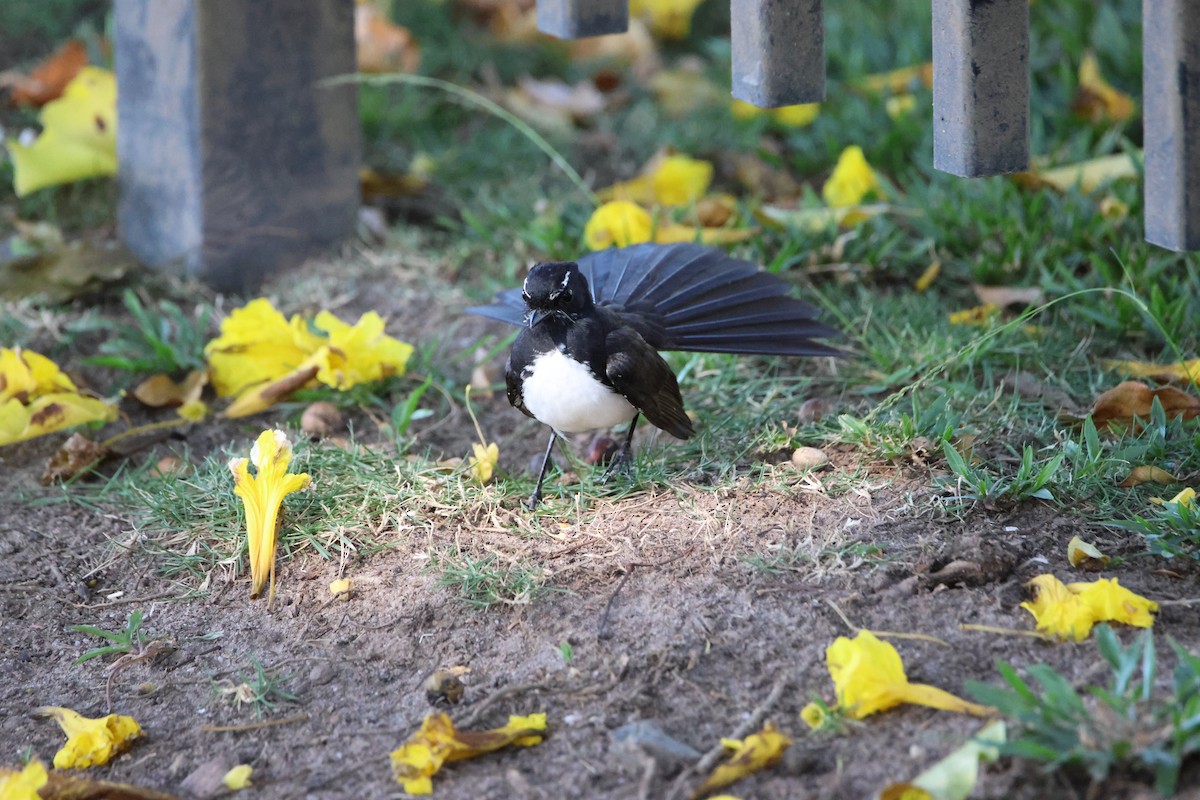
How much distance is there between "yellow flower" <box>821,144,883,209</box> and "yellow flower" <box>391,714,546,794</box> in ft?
9.71

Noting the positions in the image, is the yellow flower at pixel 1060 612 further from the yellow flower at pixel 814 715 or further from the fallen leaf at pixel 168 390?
the fallen leaf at pixel 168 390

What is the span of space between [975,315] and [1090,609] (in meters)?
1.79

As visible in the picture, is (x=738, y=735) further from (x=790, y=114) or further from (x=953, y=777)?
(x=790, y=114)

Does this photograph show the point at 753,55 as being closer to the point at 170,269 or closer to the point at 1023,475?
the point at 1023,475

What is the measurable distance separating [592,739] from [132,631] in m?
1.09

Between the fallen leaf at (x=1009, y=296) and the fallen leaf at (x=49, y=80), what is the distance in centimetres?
394

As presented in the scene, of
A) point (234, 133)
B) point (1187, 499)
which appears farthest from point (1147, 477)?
point (234, 133)

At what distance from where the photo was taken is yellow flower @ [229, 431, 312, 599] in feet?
10.1

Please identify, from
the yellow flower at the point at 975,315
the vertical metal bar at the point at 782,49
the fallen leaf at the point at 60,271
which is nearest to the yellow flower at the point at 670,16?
the fallen leaf at the point at 60,271

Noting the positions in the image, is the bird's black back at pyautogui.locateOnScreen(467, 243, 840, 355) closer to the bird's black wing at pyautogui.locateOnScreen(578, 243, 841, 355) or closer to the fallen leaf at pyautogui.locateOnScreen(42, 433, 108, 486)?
the bird's black wing at pyautogui.locateOnScreen(578, 243, 841, 355)

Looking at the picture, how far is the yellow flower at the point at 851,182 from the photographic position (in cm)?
489

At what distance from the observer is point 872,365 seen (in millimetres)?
3957

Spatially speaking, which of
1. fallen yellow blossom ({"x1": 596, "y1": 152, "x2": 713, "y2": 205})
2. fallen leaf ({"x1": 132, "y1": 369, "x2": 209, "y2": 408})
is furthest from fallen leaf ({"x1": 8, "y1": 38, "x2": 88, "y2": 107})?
fallen yellow blossom ({"x1": 596, "y1": 152, "x2": 713, "y2": 205})

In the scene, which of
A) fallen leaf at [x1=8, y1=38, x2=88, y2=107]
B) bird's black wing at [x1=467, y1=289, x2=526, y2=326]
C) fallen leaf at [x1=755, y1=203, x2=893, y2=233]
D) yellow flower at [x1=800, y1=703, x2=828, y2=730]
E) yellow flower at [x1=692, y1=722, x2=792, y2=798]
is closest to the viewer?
yellow flower at [x1=692, y1=722, x2=792, y2=798]
